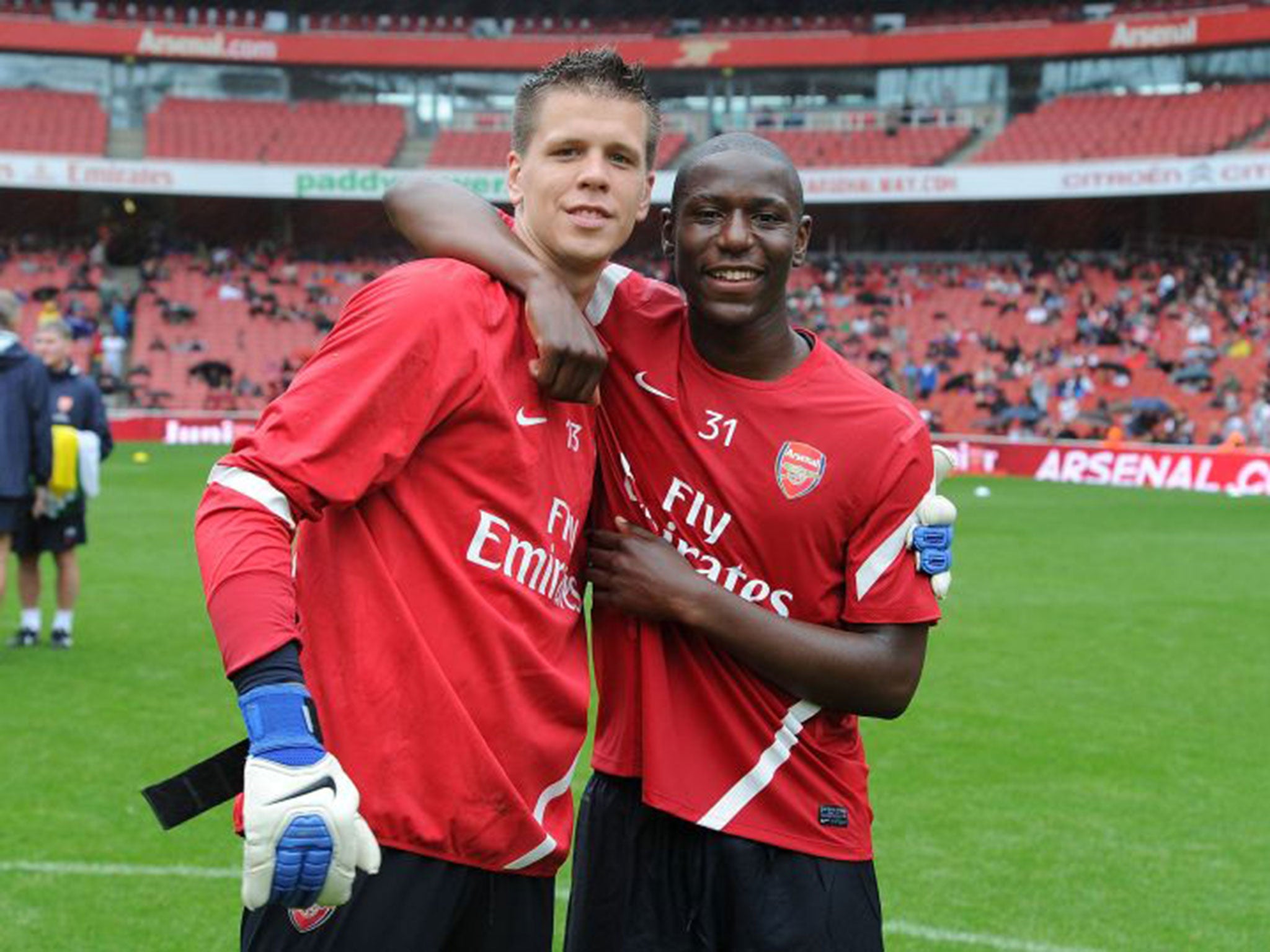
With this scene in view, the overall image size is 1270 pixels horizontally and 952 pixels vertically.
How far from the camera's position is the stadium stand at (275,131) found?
149 feet

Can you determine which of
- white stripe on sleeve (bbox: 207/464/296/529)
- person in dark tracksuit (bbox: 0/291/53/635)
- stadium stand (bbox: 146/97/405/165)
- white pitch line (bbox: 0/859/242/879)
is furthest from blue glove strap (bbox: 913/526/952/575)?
stadium stand (bbox: 146/97/405/165)

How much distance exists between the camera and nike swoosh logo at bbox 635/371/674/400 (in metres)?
3.15

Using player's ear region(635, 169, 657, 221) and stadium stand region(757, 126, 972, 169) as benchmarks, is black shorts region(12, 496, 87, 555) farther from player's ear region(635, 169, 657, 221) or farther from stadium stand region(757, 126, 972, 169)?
stadium stand region(757, 126, 972, 169)

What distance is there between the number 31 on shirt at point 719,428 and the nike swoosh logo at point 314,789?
117 cm

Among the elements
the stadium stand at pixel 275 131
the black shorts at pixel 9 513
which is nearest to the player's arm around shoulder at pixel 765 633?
the black shorts at pixel 9 513

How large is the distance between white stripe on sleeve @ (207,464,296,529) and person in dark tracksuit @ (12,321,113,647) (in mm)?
7694

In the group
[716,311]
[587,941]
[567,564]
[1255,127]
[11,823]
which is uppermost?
[1255,127]

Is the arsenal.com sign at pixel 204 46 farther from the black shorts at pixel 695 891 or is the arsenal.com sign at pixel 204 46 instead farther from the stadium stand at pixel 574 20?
the black shorts at pixel 695 891

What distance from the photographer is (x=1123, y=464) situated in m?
26.5

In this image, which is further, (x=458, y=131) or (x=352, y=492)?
(x=458, y=131)

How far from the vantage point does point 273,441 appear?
2.42m

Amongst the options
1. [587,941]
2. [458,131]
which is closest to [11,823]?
[587,941]

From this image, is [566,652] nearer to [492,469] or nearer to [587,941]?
[492,469]

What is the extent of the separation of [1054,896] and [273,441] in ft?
13.7
